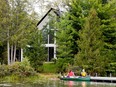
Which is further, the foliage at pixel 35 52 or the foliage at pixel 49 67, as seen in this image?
the foliage at pixel 49 67

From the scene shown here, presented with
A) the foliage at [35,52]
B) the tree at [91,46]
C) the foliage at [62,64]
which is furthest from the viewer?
the foliage at [35,52]

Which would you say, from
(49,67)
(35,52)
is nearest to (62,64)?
(35,52)

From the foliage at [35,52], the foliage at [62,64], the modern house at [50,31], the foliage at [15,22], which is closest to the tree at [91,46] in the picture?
the foliage at [62,64]

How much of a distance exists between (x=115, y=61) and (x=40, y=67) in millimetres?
9431

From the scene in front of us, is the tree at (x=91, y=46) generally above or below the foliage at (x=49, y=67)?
above

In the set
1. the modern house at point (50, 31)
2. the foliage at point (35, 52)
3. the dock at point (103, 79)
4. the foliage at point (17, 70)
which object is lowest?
the dock at point (103, 79)

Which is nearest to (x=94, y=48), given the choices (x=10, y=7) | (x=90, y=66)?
(x=90, y=66)

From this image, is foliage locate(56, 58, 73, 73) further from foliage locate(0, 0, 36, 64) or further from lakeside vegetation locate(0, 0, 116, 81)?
foliage locate(0, 0, 36, 64)

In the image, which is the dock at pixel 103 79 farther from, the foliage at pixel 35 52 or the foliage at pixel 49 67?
the foliage at pixel 49 67

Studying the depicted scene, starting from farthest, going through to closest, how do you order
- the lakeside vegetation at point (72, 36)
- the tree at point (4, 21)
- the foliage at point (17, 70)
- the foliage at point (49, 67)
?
the foliage at point (49, 67), the tree at point (4, 21), the lakeside vegetation at point (72, 36), the foliage at point (17, 70)

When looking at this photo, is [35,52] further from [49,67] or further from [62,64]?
[49,67]

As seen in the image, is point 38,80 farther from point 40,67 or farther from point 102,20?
point 102,20

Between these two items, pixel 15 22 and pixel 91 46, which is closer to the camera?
pixel 91 46

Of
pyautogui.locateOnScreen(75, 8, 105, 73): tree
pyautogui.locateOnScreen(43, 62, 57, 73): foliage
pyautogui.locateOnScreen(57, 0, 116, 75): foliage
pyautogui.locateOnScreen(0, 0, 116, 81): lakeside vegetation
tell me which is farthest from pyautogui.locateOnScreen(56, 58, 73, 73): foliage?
pyautogui.locateOnScreen(75, 8, 105, 73): tree
